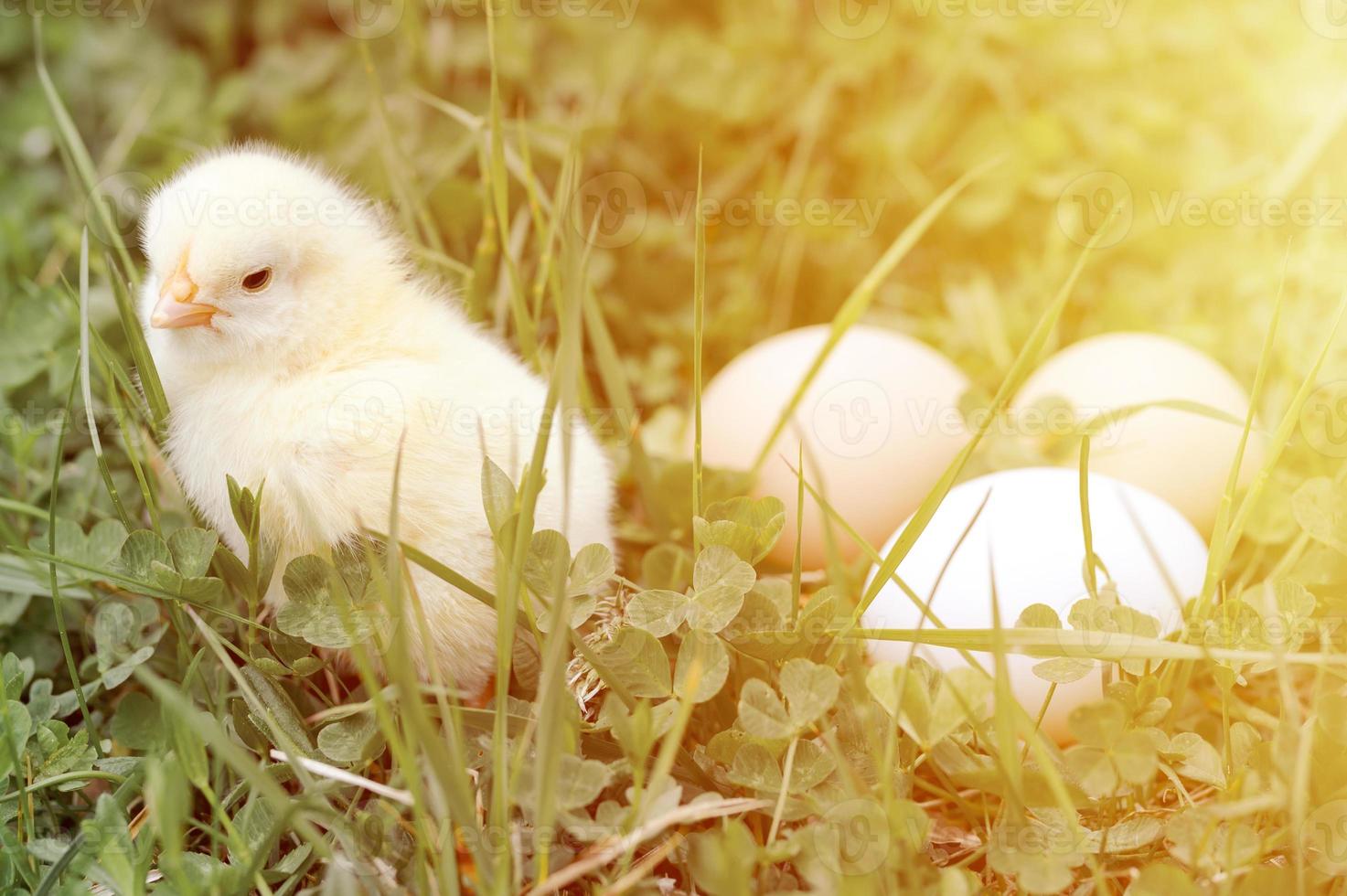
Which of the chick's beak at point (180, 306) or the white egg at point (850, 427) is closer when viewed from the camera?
the chick's beak at point (180, 306)

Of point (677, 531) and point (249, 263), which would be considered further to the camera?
point (677, 531)

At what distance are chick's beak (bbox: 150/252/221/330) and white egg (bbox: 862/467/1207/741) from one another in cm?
90

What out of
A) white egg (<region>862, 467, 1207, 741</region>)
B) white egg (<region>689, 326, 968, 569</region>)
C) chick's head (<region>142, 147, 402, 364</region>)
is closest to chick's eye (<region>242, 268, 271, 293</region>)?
chick's head (<region>142, 147, 402, 364</region>)

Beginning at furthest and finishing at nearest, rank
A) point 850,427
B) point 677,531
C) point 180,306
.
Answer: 1. point 850,427
2. point 677,531
3. point 180,306

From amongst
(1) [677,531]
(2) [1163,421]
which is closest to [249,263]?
(1) [677,531]

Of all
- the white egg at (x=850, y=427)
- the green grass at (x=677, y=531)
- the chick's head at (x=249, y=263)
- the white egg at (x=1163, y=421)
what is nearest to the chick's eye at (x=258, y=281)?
the chick's head at (x=249, y=263)

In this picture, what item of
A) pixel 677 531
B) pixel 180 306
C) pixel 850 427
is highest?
pixel 180 306

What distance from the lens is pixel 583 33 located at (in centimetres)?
222

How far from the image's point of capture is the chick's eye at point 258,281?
1236 mm

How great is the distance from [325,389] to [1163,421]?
4.05ft

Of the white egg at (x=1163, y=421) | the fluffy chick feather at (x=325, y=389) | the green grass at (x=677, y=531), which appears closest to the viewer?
the green grass at (x=677, y=531)

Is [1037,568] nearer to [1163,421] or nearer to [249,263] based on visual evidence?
[1163,421]

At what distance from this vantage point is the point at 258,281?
1.25 m

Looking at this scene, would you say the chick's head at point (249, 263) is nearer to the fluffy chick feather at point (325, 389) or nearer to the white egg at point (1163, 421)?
the fluffy chick feather at point (325, 389)
